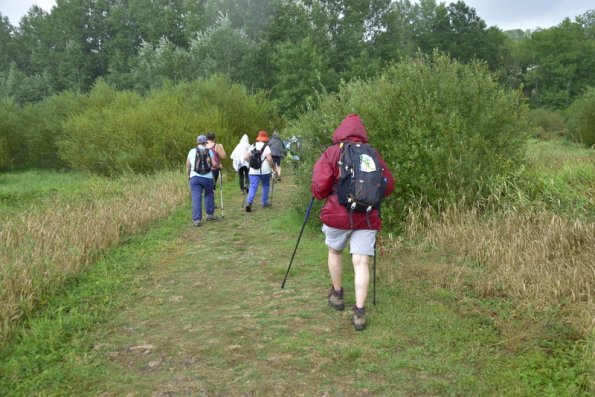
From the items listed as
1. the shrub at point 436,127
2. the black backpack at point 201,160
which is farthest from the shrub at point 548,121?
the black backpack at point 201,160

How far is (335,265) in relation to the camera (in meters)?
5.33

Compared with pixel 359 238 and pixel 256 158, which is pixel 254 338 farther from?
pixel 256 158

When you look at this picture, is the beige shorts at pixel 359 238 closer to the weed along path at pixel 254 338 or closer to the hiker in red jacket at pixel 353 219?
the hiker in red jacket at pixel 353 219

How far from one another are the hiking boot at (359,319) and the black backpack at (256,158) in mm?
6723

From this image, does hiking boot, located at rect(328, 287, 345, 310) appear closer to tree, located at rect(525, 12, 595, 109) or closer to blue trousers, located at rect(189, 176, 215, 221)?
blue trousers, located at rect(189, 176, 215, 221)

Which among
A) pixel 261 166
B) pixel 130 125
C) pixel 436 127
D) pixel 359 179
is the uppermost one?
pixel 130 125

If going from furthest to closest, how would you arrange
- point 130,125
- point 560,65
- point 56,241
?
1. point 560,65
2. point 130,125
3. point 56,241

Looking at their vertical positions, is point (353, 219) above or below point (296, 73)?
below

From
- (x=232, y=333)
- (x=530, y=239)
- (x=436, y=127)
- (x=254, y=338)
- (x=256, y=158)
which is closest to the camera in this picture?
(x=254, y=338)

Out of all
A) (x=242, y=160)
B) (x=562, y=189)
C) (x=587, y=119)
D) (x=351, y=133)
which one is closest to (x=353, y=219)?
(x=351, y=133)

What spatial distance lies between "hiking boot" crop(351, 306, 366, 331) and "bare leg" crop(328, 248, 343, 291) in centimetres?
50

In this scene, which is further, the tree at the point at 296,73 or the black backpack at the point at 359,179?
the tree at the point at 296,73

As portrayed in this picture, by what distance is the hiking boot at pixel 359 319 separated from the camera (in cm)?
491

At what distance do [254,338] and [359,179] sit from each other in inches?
73.0
